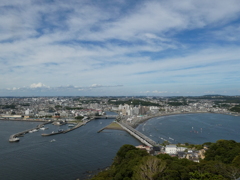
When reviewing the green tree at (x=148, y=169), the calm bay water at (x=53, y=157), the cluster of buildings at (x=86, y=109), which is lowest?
the calm bay water at (x=53, y=157)

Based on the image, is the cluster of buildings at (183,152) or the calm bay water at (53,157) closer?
the calm bay water at (53,157)

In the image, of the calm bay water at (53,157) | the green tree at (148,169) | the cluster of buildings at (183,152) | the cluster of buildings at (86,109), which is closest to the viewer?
the green tree at (148,169)

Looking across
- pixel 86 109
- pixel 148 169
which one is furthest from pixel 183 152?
pixel 86 109

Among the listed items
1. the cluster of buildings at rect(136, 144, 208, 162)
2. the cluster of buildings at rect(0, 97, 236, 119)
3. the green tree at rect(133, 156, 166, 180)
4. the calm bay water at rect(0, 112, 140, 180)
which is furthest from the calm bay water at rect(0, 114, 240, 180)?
the cluster of buildings at rect(0, 97, 236, 119)

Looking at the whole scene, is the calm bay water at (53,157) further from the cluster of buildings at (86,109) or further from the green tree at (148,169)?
the cluster of buildings at (86,109)

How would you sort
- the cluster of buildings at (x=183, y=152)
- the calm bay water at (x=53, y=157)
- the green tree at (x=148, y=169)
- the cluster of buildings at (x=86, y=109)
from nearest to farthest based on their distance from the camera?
the green tree at (x=148, y=169), the calm bay water at (x=53, y=157), the cluster of buildings at (x=183, y=152), the cluster of buildings at (x=86, y=109)

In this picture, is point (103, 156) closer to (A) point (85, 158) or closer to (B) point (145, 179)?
(A) point (85, 158)

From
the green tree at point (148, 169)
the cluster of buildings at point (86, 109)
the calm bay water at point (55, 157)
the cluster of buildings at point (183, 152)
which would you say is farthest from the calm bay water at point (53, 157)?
the cluster of buildings at point (86, 109)

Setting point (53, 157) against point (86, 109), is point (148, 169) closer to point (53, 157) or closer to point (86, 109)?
point (53, 157)

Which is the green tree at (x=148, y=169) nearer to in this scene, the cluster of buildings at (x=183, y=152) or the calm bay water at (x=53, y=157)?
the calm bay water at (x=53, y=157)

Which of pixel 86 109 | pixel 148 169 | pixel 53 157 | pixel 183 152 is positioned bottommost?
pixel 53 157

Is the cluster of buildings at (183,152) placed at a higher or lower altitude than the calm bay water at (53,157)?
higher
